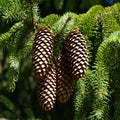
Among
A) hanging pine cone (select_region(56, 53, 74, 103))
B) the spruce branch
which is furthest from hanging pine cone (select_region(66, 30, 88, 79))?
the spruce branch

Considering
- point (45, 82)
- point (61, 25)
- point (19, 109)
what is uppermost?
point (61, 25)

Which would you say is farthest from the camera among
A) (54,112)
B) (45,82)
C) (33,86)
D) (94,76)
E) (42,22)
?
(33,86)

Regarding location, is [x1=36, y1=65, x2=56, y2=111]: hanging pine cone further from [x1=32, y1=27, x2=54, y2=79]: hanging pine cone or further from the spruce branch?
the spruce branch

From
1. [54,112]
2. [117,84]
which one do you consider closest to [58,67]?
[117,84]

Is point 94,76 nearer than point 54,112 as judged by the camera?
Yes

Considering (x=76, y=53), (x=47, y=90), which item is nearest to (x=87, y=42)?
(x=76, y=53)

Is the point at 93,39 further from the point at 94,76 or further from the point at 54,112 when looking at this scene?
the point at 54,112
